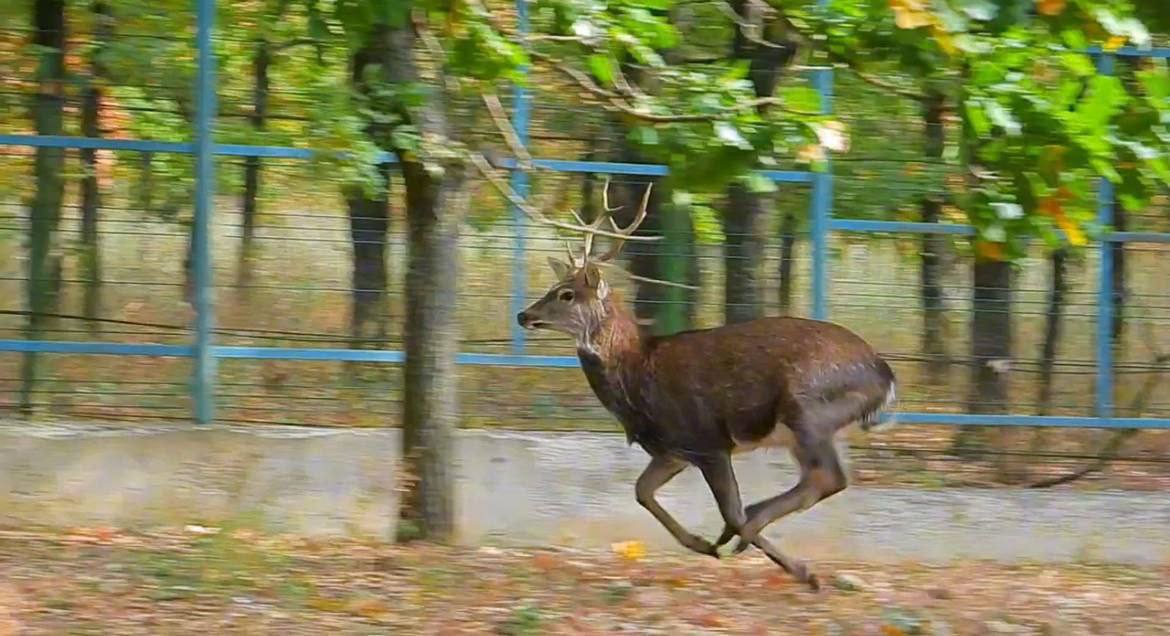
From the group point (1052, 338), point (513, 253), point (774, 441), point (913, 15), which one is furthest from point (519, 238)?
point (913, 15)

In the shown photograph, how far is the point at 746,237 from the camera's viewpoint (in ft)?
32.2

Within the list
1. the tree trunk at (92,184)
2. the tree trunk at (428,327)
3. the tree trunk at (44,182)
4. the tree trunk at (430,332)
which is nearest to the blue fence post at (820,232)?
the tree trunk at (428,327)

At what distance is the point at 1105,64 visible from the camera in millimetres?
9523

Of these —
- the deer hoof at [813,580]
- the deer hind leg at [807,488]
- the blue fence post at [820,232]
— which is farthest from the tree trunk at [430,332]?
the blue fence post at [820,232]

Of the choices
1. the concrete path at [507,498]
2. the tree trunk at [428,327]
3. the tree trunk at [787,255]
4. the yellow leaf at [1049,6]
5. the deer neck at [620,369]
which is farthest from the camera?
the tree trunk at [787,255]

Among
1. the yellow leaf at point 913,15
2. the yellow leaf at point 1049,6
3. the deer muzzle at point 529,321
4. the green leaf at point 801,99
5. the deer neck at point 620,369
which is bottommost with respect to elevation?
the deer neck at point 620,369

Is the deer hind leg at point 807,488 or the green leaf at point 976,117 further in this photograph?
the deer hind leg at point 807,488

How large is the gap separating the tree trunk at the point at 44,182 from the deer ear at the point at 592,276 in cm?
301

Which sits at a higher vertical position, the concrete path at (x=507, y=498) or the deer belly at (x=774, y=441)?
the deer belly at (x=774, y=441)

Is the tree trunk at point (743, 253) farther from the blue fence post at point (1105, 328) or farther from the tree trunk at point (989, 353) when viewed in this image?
the blue fence post at point (1105, 328)

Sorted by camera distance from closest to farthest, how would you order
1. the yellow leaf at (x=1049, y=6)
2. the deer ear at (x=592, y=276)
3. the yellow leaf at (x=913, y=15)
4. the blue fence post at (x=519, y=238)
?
the yellow leaf at (x=1049, y=6), the yellow leaf at (x=913, y=15), the deer ear at (x=592, y=276), the blue fence post at (x=519, y=238)

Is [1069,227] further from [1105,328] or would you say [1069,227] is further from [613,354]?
[1105,328]

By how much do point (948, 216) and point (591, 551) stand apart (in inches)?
110

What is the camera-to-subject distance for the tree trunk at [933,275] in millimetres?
9625
